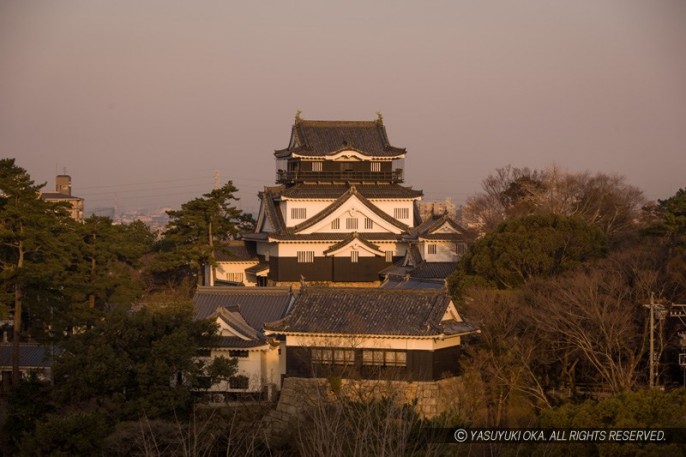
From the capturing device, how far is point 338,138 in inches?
1802

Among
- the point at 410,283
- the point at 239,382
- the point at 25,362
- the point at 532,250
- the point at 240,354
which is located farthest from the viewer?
the point at 410,283

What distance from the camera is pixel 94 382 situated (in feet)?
78.9

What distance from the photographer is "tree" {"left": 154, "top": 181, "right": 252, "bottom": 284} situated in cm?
4128

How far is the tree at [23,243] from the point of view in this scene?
95.1 ft

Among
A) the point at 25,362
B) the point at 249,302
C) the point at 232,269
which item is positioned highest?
the point at 232,269

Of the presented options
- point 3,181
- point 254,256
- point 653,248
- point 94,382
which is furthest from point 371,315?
point 254,256

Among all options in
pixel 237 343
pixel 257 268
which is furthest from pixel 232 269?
pixel 237 343

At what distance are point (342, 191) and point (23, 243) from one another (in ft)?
57.9

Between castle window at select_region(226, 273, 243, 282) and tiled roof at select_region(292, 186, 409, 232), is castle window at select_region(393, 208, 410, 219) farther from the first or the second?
castle window at select_region(226, 273, 243, 282)

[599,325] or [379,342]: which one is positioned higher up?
[599,325]

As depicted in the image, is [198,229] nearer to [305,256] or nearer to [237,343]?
[305,256]

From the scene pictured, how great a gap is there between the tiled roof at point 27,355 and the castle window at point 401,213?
17.7 meters

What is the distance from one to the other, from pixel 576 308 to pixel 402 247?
61.0 feet

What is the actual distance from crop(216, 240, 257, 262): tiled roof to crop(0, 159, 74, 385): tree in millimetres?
12795
